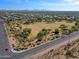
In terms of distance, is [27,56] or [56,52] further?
[56,52]

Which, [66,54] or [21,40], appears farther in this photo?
[21,40]

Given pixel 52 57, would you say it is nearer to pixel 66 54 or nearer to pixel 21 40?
pixel 66 54

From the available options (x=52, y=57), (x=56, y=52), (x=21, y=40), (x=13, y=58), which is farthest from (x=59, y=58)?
(x=21, y=40)

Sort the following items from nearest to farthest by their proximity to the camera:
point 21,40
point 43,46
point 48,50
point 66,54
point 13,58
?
point 13,58
point 66,54
point 48,50
point 43,46
point 21,40

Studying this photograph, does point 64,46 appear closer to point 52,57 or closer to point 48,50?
point 48,50

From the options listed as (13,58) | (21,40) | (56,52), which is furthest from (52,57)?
(21,40)

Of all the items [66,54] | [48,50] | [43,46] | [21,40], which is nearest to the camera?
[66,54]

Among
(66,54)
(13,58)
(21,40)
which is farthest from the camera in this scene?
(21,40)
